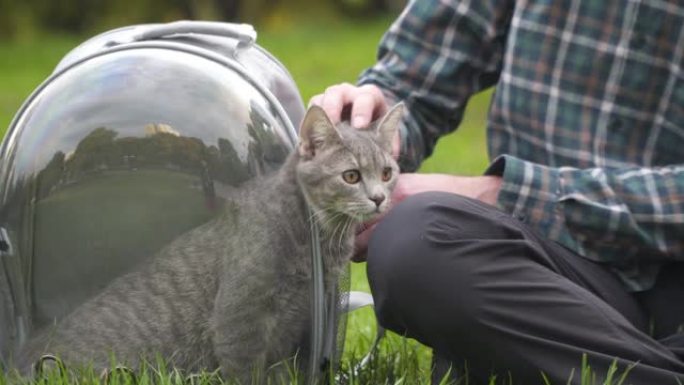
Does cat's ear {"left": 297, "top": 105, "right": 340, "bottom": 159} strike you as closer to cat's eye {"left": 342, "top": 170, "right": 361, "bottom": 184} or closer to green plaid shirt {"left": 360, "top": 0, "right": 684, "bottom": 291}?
cat's eye {"left": 342, "top": 170, "right": 361, "bottom": 184}

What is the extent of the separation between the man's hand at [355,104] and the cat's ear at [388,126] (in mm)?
50

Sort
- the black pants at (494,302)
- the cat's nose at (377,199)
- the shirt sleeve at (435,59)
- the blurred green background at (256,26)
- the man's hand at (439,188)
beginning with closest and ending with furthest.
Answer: the black pants at (494,302) → the cat's nose at (377,199) → the man's hand at (439,188) → the shirt sleeve at (435,59) → the blurred green background at (256,26)

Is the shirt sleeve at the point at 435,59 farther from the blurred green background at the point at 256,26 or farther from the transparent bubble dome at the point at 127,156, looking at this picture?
the blurred green background at the point at 256,26

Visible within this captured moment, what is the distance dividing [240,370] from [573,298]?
22.6 inches

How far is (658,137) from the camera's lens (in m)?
2.19

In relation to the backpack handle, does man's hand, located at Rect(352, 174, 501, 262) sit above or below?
below

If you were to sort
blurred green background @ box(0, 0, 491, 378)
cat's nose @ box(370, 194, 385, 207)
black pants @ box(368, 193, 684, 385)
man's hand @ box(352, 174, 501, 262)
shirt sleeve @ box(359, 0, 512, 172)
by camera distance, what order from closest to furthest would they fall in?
black pants @ box(368, 193, 684, 385), cat's nose @ box(370, 194, 385, 207), man's hand @ box(352, 174, 501, 262), shirt sleeve @ box(359, 0, 512, 172), blurred green background @ box(0, 0, 491, 378)

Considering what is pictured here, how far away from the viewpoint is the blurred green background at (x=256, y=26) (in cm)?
777

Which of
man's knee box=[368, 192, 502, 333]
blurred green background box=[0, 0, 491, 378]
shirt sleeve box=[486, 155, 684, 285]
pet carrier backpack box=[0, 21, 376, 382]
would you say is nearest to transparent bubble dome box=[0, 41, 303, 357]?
pet carrier backpack box=[0, 21, 376, 382]

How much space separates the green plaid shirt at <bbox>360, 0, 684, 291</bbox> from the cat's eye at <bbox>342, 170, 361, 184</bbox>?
0.28 metres

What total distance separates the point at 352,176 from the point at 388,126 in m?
0.13

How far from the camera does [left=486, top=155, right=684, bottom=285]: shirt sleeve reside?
207 cm

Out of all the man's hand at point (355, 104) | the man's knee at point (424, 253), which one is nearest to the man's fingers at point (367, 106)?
the man's hand at point (355, 104)

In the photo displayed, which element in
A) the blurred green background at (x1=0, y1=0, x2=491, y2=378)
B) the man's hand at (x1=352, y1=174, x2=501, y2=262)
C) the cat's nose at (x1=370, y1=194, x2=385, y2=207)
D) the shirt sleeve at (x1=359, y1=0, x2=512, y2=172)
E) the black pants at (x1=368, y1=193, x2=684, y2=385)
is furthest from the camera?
the blurred green background at (x1=0, y1=0, x2=491, y2=378)
